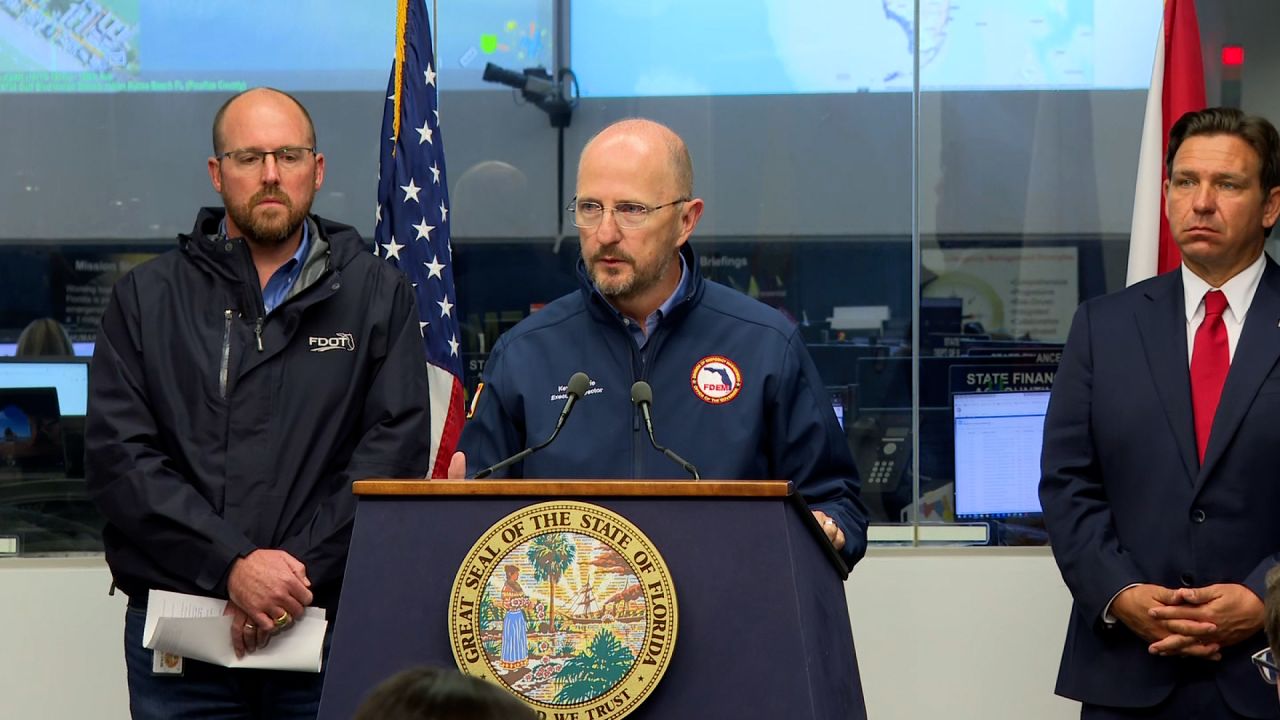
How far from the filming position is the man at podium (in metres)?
2.67

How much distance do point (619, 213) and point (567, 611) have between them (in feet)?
3.05

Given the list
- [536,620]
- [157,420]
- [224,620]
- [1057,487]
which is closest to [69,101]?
[157,420]

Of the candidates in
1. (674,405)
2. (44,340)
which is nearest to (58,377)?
(44,340)

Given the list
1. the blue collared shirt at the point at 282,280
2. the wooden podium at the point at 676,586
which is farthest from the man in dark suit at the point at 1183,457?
the blue collared shirt at the point at 282,280

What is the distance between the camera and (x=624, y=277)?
2705 millimetres

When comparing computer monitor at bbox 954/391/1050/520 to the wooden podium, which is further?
computer monitor at bbox 954/391/1050/520

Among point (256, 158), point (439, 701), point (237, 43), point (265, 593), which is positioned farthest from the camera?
point (237, 43)

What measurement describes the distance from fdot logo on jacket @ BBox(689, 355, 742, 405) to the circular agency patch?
0.74 meters

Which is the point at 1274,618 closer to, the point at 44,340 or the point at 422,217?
the point at 422,217

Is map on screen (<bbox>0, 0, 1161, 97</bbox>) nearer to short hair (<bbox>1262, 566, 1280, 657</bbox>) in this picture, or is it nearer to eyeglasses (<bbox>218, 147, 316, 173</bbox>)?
eyeglasses (<bbox>218, 147, 316, 173</bbox>)

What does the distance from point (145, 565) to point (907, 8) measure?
3178 mm

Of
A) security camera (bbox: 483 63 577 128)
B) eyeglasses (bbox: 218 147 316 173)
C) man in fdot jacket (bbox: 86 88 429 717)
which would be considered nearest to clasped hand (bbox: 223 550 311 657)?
man in fdot jacket (bbox: 86 88 429 717)

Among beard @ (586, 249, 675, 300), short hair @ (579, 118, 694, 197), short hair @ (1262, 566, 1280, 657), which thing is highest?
short hair @ (579, 118, 694, 197)

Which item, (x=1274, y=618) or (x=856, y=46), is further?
(x=856, y=46)
